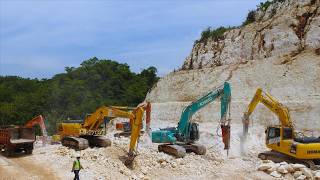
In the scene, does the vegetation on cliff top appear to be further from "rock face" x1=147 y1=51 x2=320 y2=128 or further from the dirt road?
the dirt road

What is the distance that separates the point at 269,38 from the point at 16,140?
26553 millimetres

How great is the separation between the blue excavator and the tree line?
41533 mm

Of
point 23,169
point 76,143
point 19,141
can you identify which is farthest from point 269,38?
point 23,169

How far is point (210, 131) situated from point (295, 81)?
30.2 feet

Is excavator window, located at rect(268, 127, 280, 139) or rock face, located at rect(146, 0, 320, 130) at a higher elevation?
rock face, located at rect(146, 0, 320, 130)

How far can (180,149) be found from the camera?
74.3 ft

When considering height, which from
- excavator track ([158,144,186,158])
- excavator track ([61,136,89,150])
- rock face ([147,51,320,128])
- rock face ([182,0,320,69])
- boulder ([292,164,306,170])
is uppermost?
rock face ([182,0,320,69])

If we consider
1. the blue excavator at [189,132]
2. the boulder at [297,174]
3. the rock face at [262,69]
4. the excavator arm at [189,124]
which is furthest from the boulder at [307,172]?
the rock face at [262,69]

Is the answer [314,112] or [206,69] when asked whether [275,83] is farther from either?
[206,69]

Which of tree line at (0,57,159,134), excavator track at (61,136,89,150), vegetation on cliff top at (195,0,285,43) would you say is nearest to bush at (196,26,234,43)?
vegetation on cliff top at (195,0,285,43)

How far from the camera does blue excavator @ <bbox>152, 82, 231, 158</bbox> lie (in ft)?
74.7

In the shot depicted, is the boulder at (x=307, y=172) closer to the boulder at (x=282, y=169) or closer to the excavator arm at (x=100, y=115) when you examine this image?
the boulder at (x=282, y=169)

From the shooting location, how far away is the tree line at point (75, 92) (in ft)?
234

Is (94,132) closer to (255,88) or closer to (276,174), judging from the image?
(276,174)
